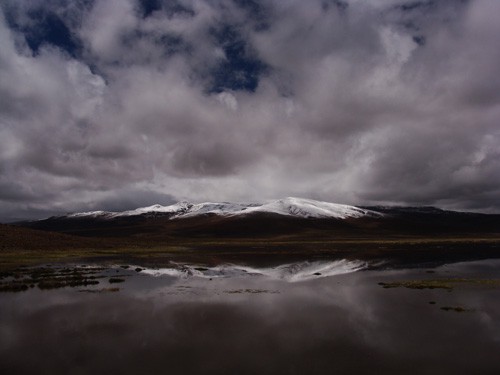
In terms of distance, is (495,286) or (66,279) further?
(66,279)

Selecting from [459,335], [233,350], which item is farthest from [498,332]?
[233,350]

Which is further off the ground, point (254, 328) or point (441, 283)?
point (441, 283)

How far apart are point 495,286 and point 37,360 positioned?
131ft

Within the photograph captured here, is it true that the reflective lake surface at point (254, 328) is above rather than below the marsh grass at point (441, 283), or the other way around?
below

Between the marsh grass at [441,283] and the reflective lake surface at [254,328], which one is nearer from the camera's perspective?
the reflective lake surface at [254,328]

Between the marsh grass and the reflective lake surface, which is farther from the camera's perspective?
the marsh grass

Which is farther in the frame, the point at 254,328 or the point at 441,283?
the point at 441,283

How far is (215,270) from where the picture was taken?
59594mm

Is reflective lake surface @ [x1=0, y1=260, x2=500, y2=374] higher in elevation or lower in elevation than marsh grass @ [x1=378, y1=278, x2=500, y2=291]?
lower

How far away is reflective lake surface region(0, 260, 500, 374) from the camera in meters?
19.0

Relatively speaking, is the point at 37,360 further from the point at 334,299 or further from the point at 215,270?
the point at 215,270

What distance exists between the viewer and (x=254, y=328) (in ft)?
82.7

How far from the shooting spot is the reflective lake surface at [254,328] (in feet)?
62.2

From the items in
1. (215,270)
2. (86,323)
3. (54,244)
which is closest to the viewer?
(86,323)
